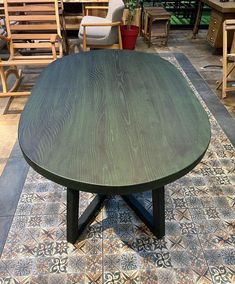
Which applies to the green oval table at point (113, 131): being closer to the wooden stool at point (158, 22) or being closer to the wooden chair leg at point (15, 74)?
the wooden chair leg at point (15, 74)

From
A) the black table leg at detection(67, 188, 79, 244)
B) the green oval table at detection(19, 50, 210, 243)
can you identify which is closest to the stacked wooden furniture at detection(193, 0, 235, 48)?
the green oval table at detection(19, 50, 210, 243)

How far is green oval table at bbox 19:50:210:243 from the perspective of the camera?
0.83 meters

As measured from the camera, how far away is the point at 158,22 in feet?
13.3

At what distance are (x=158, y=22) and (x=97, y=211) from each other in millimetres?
3498

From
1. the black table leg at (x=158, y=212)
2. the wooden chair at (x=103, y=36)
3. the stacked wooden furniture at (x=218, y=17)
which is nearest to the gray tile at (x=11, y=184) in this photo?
the black table leg at (x=158, y=212)

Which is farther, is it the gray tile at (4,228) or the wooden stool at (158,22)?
the wooden stool at (158,22)

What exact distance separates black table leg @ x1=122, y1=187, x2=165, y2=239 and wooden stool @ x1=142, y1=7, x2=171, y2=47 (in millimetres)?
3223

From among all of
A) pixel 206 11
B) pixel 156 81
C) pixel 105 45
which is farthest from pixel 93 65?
pixel 206 11

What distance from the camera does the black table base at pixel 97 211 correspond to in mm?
1190

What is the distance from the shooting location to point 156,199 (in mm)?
1217

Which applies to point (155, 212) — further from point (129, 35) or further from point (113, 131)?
point (129, 35)

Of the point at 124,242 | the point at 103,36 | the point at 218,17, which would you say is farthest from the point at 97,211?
the point at 218,17

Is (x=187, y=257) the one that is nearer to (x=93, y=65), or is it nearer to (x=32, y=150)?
(x=32, y=150)

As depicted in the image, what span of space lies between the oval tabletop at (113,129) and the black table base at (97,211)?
11.3 inches
